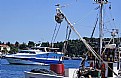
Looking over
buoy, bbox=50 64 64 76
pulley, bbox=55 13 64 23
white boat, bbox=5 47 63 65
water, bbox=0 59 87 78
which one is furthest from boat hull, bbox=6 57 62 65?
pulley, bbox=55 13 64 23

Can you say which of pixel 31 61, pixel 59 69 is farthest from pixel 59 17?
pixel 31 61

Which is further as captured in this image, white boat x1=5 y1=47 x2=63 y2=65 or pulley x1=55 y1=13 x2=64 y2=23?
white boat x1=5 y1=47 x2=63 y2=65

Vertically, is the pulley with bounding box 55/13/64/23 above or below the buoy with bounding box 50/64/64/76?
above

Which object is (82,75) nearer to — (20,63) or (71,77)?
(71,77)

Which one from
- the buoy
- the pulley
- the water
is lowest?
the water

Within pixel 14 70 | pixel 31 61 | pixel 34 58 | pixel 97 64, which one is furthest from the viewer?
pixel 34 58

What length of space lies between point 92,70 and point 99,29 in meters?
3.50

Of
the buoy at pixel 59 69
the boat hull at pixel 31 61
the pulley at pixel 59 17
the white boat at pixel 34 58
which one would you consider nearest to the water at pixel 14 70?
the boat hull at pixel 31 61

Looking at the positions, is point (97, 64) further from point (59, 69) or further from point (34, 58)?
point (34, 58)

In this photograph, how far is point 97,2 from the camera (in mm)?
31312

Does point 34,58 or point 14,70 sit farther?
point 34,58

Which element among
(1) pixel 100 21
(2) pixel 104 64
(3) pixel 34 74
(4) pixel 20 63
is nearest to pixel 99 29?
(1) pixel 100 21

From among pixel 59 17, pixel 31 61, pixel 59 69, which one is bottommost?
pixel 59 69

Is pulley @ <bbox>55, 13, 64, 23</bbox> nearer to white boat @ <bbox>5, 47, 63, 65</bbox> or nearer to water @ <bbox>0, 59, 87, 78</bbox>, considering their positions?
water @ <bbox>0, 59, 87, 78</bbox>
